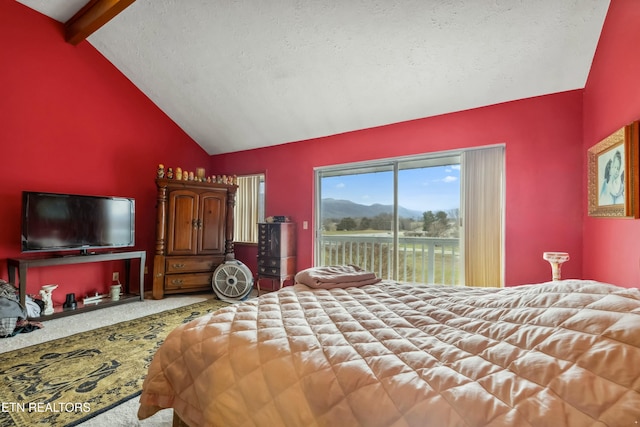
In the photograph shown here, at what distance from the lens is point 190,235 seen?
13.3ft

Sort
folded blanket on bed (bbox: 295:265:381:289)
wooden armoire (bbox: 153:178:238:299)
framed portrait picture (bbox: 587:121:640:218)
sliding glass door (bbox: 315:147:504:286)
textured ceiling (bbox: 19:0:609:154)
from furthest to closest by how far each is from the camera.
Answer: wooden armoire (bbox: 153:178:238:299) → sliding glass door (bbox: 315:147:504:286) → textured ceiling (bbox: 19:0:609:154) → folded blanket on bed (bbox: 295:265:381:289) → framed portrait picture (bbox: 587:121:640:218)

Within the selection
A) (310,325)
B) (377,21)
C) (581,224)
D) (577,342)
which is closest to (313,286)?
(310,325)

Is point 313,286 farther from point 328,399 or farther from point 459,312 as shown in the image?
point 328,399

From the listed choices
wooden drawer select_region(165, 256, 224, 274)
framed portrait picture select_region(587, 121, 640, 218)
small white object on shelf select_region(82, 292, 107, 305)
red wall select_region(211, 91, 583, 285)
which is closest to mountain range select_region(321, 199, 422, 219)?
red wall select_region(211, 91, 583, 285)

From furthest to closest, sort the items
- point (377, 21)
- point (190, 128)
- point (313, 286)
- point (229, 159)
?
point (229, 159) → point (190, 128) → point (377, 21) → point (313, 286)

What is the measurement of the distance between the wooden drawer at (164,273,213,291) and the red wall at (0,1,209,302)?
0.70 m

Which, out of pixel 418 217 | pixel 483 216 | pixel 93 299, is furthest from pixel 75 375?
pixel 483 216

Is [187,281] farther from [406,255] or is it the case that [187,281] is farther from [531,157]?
[531,157]

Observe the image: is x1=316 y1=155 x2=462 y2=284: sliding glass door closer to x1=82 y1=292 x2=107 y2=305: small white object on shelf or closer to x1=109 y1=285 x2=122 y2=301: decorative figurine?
x1=109 y1=285 x2=122 y2=301: decorative figurine

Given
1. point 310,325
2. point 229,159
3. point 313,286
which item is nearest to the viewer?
point 310,325

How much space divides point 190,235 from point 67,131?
6.17ft

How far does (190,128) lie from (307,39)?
2.77 meters

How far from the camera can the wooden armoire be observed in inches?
152

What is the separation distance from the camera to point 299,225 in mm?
4336
